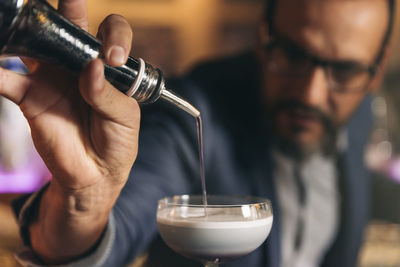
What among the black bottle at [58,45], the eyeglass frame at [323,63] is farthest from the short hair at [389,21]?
the black bottle at [58,45]

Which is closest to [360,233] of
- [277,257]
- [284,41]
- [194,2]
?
[277,257]

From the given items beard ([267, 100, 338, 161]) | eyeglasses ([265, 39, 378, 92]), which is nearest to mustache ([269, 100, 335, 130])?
beard ([267, 100, 338, 161])

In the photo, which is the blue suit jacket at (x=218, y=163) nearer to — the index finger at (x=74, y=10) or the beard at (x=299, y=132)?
the beard at (x=299, y=132)

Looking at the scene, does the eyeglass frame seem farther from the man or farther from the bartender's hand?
the bartender's hand

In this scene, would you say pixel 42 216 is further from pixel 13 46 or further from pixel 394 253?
pixel 394 253

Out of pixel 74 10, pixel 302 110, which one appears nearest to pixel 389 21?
pixel 302 110

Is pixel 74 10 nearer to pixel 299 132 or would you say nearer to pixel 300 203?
pixel 299 132

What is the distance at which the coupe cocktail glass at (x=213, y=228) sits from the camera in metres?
0.95

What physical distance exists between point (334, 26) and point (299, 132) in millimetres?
Result: 454

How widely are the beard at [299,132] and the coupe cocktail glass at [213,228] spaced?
897mm

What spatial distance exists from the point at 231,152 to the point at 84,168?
117cm

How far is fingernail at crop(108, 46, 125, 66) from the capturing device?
2.41ft

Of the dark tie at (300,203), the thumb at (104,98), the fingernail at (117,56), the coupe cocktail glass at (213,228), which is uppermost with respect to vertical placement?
the fingernail at (117,56)

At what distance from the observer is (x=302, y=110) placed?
183 cm
